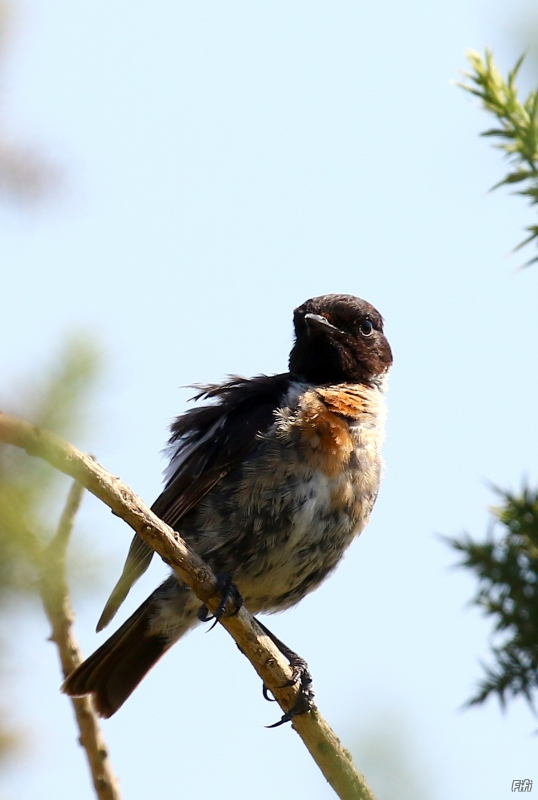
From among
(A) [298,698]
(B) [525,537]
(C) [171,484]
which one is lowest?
(B) [525,537]

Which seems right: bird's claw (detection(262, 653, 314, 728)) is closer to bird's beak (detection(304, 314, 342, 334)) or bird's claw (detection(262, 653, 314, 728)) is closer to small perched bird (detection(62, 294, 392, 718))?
small perched bird (detection(62, 294, 392, 718))

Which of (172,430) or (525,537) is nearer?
(525,537)

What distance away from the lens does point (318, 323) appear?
541 centimetres

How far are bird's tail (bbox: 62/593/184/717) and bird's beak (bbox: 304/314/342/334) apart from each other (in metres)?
1.84

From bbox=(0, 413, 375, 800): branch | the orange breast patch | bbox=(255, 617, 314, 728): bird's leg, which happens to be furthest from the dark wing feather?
bbox=(0, 413, 375, 800): branch

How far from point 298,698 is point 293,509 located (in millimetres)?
930

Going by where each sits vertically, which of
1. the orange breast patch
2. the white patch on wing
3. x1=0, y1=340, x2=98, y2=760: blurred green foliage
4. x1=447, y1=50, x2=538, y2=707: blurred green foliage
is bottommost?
x1=447, y1=50, x2=538, y2=707: blurred green foliage

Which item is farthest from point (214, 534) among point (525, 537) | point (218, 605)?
point (525, 537)

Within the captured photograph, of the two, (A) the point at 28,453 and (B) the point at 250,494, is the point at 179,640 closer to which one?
(B) the point at 250,494

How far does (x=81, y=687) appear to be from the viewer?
4715mm

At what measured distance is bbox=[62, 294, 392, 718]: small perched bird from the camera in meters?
4.48

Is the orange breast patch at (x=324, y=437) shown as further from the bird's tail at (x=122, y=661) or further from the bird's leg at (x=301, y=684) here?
the bird's tail at (x=122, y=661)

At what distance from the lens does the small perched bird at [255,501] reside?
4.48 meters

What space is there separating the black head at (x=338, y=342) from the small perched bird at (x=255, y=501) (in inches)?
9.7
